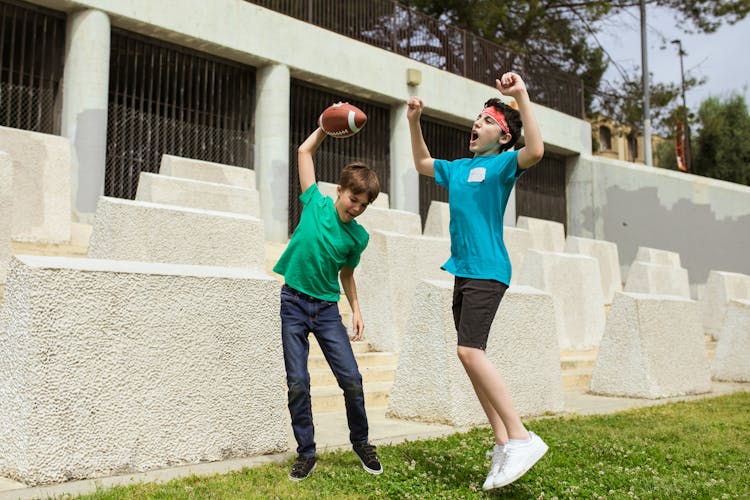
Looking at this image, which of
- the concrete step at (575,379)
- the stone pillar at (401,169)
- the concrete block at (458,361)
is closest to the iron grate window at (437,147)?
the stone pillar at (401,169)

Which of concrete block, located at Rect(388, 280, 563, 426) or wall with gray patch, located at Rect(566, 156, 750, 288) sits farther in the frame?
wall with gray patch, located at Rect(566, 156, 750, 288)

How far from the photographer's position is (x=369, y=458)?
3756 mm

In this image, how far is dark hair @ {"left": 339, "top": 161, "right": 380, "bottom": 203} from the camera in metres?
3.74

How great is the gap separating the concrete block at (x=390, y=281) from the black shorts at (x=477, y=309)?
3557 mm

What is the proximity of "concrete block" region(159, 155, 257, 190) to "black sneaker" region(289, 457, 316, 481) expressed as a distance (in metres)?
7.34

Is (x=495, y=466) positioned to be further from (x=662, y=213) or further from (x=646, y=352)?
(x=662, y=213)

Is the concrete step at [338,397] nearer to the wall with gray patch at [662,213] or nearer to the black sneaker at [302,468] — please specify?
the black sneaker at [302,468]

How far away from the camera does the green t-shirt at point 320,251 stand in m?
3.77

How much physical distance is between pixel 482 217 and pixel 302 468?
149cm

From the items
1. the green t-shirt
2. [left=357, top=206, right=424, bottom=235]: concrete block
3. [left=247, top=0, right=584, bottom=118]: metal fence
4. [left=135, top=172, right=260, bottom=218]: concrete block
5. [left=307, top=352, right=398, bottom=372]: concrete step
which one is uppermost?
[left=247, top=0, right=584, bottom=118]: metal fence

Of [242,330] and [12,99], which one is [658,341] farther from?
[12,99]

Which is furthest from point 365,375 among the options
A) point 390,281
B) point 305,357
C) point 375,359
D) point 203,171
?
point 203,171

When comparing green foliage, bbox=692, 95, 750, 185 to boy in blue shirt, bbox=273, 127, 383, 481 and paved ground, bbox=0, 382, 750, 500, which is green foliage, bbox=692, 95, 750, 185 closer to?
paved ground, bbox=0, 382, 750, 500

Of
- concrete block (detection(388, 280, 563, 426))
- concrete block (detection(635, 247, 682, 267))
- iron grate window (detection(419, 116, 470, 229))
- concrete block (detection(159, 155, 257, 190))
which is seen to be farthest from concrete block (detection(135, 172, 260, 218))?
concrete block (detection(635, 247, 682, 267))
